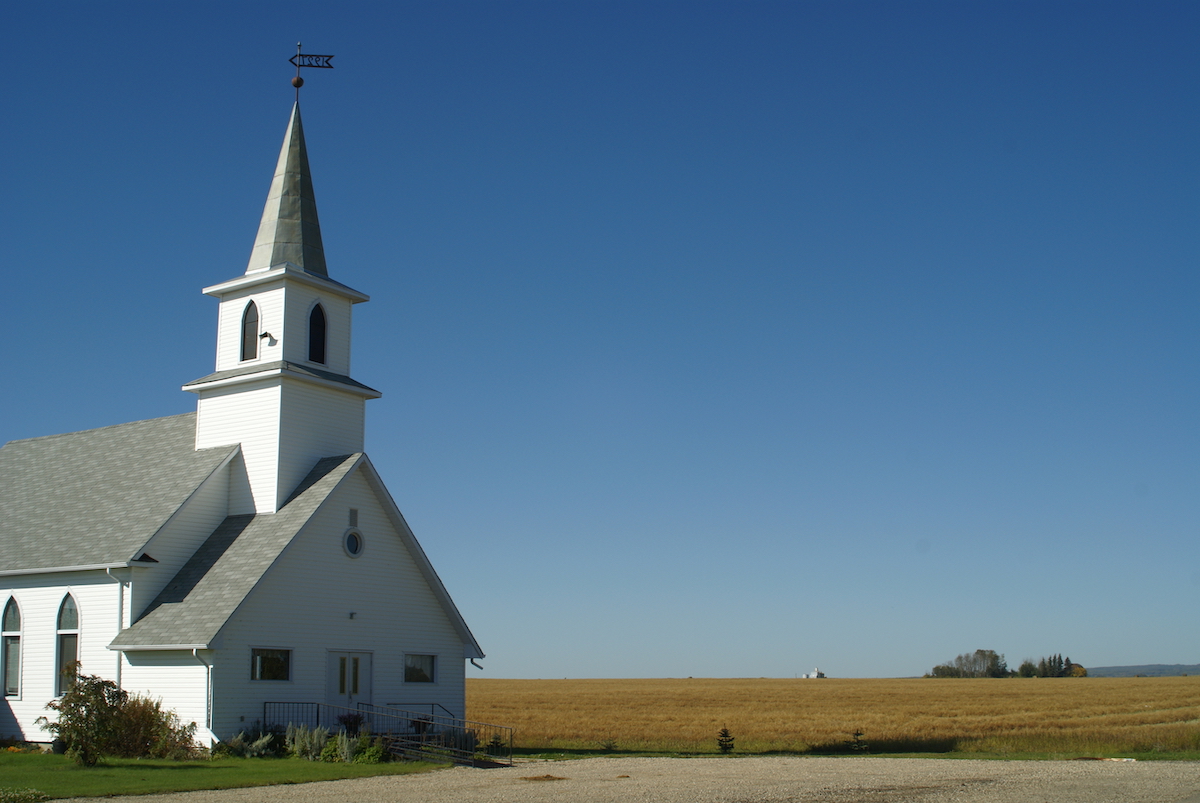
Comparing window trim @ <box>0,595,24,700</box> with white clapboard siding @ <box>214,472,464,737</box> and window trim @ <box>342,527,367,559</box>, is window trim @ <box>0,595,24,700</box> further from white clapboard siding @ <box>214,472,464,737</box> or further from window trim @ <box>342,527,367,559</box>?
window trim @ <box>342,527,367,559</box>

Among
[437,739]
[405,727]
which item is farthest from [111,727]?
[437,739]

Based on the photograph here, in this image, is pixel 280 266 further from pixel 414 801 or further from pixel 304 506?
pixel 414 801

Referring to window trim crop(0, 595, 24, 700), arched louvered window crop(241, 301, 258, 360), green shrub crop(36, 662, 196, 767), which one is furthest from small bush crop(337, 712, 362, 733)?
arched louvered window crop(241, 301, 258, 360)

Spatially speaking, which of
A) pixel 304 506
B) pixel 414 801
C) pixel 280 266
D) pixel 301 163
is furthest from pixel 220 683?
pixel 301 163

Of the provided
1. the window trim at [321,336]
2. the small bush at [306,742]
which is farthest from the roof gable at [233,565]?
the window trim at [321,336]

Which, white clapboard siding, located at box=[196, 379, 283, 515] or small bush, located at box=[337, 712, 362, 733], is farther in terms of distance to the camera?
white clapboard siding, located at box=[196, 379, 283, 515]

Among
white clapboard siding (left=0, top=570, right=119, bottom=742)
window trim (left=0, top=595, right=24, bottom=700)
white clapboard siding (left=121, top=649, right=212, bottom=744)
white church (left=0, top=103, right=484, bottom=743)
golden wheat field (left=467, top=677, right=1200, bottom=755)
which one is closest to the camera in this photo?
white clapboard siding (left=121, top=649, right=212, bottom=744)

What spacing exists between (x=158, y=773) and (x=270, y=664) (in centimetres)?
539

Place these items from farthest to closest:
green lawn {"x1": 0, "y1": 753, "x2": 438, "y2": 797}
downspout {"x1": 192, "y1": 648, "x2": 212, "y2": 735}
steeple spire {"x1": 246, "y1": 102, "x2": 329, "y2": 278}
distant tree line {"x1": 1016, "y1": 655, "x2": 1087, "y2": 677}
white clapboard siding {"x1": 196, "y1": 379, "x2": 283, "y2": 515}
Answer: distant tree line {"x1": 1016, "y1": 655, "x2": 1087, "y2": 677}
steeple spire {"x1": 246, "y1": 102, "x2": 329, "y2": 278}
white clapboard siding {"x1": 196, "y1": 379, "x2": 283, "y2": 515}
downspout {"x1": 192, "y1": 648, "x2": 212, "y2": 735}
green lawn {"x1": 0, "y1": 753, "x2": 438, "y2": 797}

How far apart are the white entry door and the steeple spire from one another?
1131 centimetres

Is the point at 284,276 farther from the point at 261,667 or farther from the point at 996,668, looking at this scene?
the point at 996,668

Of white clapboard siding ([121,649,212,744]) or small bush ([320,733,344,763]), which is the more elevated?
white clapboard siding ([121,649,212,744])

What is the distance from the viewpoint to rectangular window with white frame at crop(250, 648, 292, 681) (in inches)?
1037

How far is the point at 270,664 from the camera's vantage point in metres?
26.7
